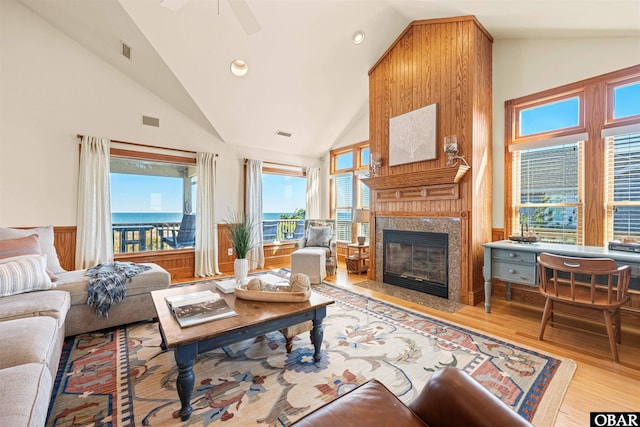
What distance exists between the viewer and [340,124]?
550cm

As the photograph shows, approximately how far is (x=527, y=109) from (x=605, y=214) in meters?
1.51

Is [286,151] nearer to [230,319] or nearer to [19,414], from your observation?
[230,319]

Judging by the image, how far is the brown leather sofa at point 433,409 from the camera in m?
0.89

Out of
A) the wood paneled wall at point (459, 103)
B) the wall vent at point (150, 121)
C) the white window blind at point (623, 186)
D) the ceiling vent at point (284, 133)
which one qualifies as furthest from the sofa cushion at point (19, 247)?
the white window blind at point (623, 186)

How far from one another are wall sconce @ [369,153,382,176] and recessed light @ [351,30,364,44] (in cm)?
166

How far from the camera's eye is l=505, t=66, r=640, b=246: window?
268 cm

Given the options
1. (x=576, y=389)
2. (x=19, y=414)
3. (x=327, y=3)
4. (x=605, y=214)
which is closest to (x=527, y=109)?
(x=605, y=214)

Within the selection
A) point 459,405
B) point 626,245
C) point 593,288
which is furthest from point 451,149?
point 459,405

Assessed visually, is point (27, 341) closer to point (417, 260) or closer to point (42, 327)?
point (42, 327)

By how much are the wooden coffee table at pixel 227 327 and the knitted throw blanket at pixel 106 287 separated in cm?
59

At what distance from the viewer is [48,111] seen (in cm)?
350

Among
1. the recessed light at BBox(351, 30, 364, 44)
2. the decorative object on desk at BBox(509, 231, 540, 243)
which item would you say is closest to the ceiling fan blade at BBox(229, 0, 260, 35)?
A: the recessed light at BBox(351, 30, 364, 44)

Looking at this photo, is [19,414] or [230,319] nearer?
[19,414]

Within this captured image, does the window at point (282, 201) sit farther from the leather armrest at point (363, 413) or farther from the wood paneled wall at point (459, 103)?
the leather armrest at point (363, 413)
